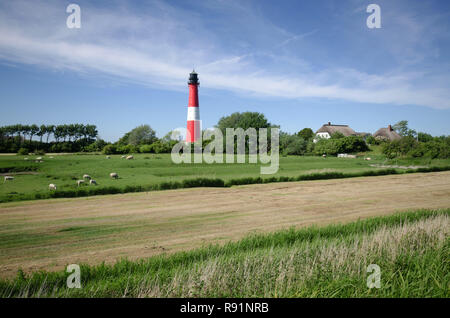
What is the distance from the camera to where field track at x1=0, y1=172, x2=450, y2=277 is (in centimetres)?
806

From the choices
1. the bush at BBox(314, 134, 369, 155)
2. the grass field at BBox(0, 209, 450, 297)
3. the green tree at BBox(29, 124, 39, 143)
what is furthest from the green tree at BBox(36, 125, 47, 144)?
the bush at BBox(314, 134, 369, 155)

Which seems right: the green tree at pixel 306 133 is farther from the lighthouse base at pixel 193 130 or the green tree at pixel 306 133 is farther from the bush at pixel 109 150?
the bush at pixel 109 150

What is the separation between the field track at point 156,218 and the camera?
8.06 meters

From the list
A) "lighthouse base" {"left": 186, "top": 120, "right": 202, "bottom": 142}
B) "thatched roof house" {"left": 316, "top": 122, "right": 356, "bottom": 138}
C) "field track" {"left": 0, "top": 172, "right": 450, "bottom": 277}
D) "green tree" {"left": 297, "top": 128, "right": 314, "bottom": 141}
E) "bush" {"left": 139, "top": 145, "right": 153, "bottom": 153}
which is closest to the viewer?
"field track" {"left": 0, "top": 172, "right": 450, "bottom": 277}

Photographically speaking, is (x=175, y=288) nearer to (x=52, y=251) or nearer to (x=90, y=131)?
(x=52, y=251)

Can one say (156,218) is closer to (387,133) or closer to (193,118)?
(193,118)

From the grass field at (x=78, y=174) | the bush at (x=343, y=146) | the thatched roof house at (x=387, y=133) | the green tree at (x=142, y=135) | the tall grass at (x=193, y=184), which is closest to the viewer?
the tall grass at (x=193, y=184)

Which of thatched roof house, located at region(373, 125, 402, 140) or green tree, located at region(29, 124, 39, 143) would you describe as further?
thatched roof house, located at region(373, 125, 402, 140)

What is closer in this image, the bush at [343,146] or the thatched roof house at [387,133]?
the bush at [343,146]

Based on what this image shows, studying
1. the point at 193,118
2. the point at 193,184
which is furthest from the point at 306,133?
the point at 193,184

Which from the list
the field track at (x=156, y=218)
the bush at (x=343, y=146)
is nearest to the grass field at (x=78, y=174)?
the field track at (x=156, y=218)

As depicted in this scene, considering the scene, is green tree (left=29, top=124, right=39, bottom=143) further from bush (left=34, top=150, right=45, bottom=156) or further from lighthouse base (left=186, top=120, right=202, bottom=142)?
lighthouse base (left=186, top=120, right=202, bottom=142)

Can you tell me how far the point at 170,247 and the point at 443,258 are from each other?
6.89 metres

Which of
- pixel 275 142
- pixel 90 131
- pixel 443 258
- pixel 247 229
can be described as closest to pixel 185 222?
pixel 247 229
